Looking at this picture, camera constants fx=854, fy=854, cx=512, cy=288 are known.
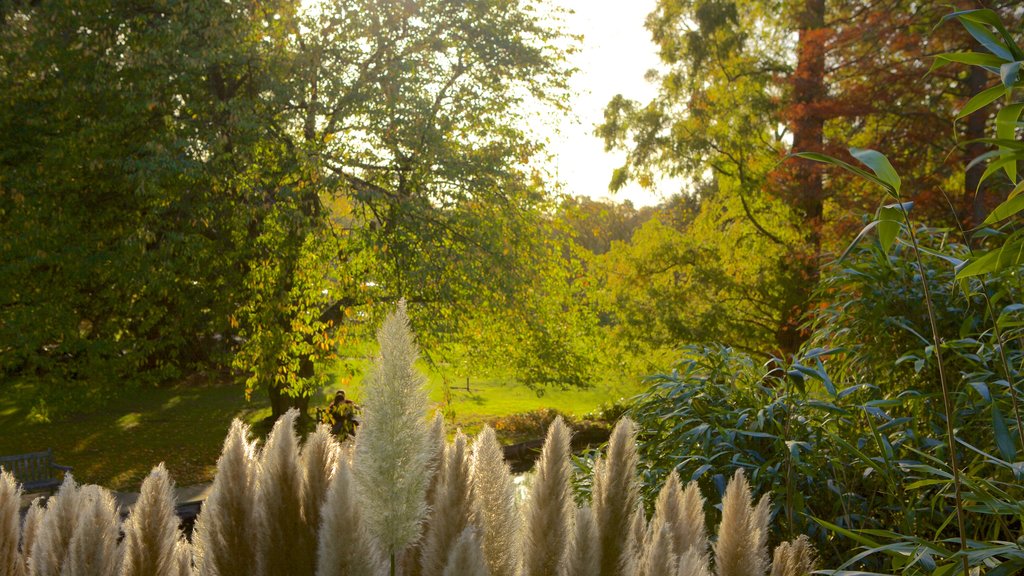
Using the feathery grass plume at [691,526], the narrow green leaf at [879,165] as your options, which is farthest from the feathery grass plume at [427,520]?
the narrow green leaf at [879,165]

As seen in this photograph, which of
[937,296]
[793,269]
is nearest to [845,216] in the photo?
[793,269]

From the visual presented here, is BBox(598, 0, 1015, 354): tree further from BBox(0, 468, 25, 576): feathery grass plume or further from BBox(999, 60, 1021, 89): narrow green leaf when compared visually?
BBox(0, 468, 25, 576): feathery grass plume

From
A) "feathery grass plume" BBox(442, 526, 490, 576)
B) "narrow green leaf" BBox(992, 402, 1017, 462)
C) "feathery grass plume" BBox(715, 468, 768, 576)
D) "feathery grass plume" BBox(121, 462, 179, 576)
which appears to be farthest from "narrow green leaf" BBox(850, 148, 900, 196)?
"narrow green leaf" BBox(992, 402, 1017, 462)

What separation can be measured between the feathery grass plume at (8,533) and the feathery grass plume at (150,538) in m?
0.33

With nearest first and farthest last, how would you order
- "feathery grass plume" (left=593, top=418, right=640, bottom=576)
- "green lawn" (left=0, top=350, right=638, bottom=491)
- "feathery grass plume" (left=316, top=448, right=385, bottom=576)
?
"feathery grass plume" (left=316, top=448, right=385, bottom=576) → "feathery grass plume" (left=593, top=418, right=640, bottom=576) → "green lawn" (left=0, top=350, right=638, bottom=491)

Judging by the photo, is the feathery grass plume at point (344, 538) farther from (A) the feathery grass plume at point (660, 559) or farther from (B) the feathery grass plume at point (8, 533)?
(B) the feathery grass plume at point (8, 533)

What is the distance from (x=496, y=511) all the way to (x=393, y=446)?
0.26 meters

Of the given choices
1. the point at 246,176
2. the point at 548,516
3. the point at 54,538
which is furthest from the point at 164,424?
the point at 548,516

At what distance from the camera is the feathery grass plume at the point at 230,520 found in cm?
135

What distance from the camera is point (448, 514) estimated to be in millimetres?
1312

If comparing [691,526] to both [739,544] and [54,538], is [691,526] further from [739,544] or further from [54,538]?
[54,538]

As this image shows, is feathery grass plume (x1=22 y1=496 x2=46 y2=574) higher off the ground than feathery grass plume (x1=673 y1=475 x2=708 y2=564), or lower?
higher

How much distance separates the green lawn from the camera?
15.4 metres

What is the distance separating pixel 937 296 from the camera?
15.3 ft
